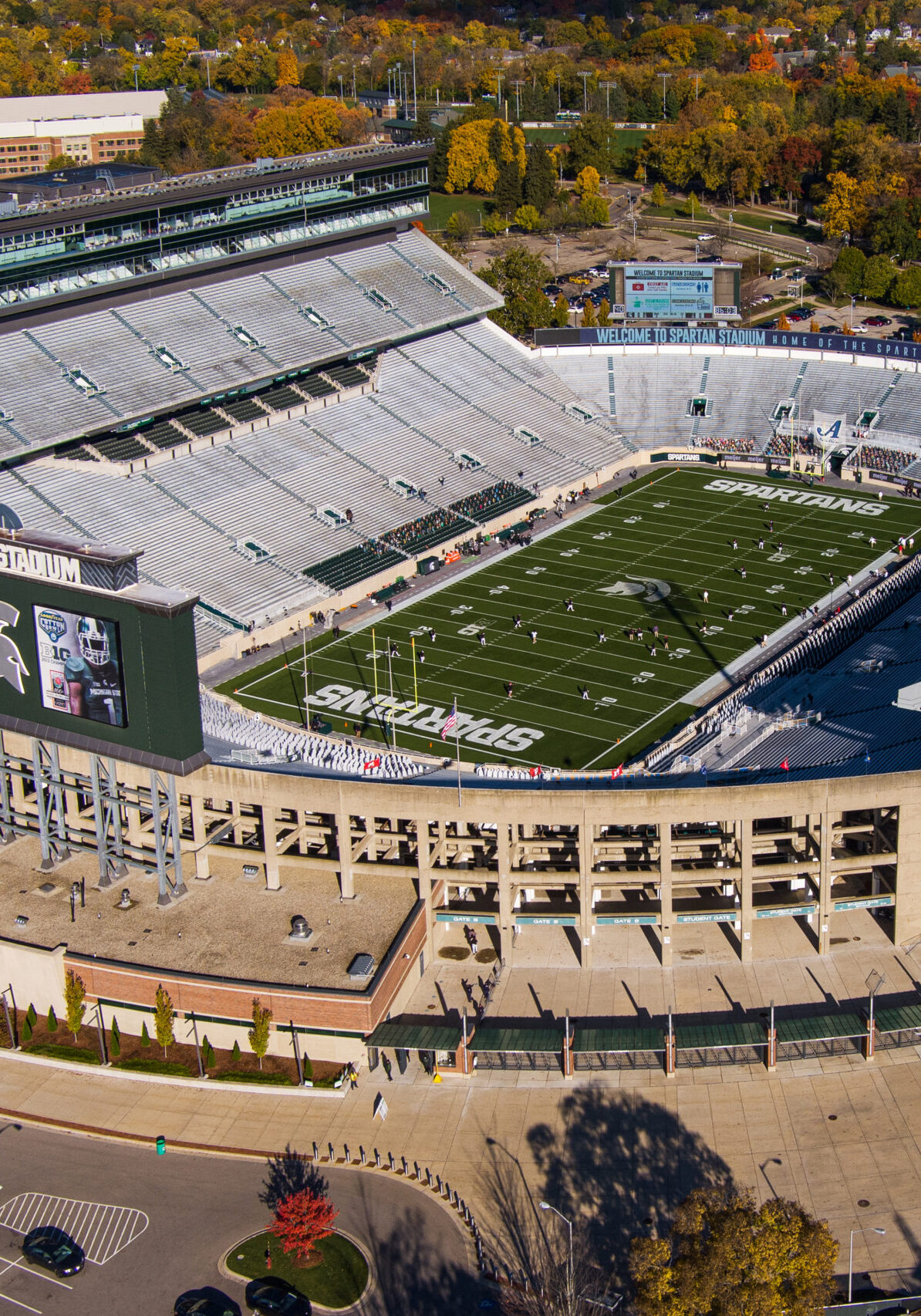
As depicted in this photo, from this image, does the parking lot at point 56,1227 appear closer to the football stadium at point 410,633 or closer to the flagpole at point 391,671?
the football stadium at point 410,633

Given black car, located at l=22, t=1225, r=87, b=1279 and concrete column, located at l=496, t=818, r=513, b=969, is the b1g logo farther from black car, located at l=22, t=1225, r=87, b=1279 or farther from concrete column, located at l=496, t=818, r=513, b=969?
black car, located at l=22, t=1225, r=87, b=1279

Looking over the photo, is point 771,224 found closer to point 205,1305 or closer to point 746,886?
point 746,886

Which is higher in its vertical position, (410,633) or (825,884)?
(825,884)

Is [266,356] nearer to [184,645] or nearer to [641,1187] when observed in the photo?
[184,645]

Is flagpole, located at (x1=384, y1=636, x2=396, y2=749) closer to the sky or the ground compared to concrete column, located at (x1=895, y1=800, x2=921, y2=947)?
closer to the ground

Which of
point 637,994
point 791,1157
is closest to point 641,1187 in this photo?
point 791,1157

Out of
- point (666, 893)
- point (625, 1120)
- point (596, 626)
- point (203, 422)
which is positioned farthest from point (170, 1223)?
point (203, 422)

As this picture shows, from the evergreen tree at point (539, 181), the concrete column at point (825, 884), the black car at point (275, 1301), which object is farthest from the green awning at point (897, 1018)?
the evergreen tree at point (539, 181)

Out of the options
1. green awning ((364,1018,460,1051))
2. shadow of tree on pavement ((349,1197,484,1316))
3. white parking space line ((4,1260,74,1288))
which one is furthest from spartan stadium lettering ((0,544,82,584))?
shadow of tree on pavement ((349,1197,484,1316))
